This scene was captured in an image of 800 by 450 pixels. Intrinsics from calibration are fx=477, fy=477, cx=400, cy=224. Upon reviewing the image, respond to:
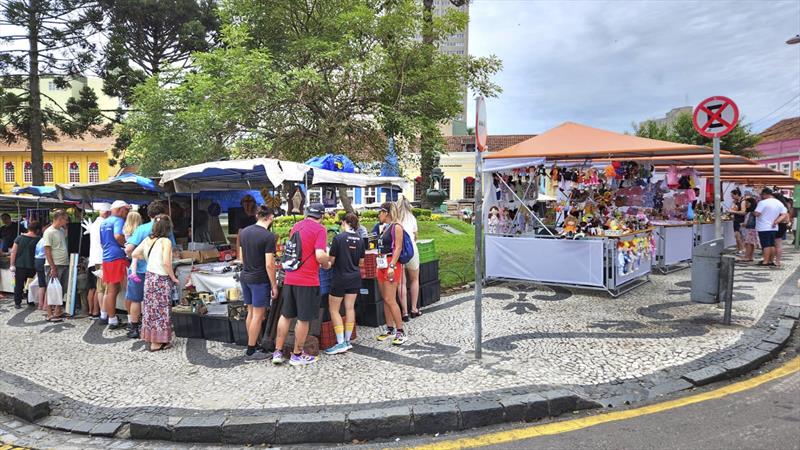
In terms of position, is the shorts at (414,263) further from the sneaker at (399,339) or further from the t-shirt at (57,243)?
the t-shirt at (57,243)

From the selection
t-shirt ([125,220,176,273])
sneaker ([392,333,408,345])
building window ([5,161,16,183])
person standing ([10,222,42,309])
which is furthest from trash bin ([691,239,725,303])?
building window ([5,161,16,183])

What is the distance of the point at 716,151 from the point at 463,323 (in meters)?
4.46

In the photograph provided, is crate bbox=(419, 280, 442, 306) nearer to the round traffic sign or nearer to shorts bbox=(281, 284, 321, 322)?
shorts bbox=(281, 284, 321, 322)

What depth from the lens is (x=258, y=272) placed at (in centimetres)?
566

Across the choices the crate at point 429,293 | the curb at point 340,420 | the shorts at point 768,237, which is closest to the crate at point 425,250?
the crate at point 429,293

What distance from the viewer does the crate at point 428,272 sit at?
26.6ft

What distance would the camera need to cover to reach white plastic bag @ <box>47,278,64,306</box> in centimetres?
791

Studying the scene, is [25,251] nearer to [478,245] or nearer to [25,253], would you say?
[25,253]

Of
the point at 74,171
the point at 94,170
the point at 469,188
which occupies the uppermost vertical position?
the point at 94,170

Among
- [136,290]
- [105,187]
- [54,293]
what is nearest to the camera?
[136,290]

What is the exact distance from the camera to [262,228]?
18.6 feet

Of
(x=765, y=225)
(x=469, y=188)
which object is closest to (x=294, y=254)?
(x=765, y=225)

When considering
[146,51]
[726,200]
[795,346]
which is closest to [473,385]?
[795,346]

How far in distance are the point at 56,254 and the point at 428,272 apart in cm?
635
